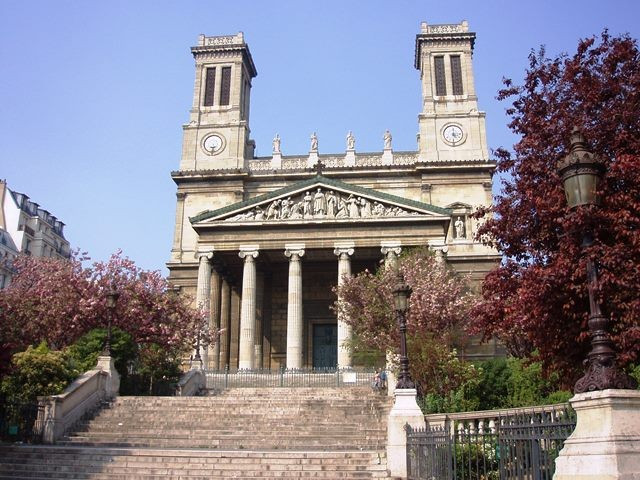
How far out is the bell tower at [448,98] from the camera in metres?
47.8

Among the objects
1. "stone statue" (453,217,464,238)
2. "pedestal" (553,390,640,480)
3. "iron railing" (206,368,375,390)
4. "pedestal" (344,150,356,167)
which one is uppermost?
"pedestal" (344,150,356,167)

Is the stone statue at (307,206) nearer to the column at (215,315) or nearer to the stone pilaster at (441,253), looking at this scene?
the column at (215,315)

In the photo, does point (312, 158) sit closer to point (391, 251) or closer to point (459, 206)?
point (459, 206)

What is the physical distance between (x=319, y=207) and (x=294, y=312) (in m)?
6.04

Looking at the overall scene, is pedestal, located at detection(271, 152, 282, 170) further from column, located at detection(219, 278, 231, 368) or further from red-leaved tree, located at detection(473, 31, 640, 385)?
red-leaved tree, located at detection(473, 31, 640, 385)

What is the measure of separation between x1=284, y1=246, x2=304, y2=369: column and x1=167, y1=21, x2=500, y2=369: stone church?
0.08 metres

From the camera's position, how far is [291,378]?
99.5ft

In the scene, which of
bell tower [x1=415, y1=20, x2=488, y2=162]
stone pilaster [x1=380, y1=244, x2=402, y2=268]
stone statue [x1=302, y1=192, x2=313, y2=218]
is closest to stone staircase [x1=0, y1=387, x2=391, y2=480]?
stone pilaster [x1=380, y1=244, x2=402, y2=268]

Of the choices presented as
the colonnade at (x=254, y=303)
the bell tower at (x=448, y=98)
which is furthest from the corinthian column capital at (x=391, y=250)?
the bell tower at (x=448, y=98)

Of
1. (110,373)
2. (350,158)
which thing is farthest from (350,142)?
(110,373)

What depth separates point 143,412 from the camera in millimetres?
20812

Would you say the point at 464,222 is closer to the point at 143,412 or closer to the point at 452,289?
the point at 452,289

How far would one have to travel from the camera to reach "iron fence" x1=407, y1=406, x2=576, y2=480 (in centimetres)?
827

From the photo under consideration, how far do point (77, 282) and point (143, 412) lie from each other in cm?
1068
